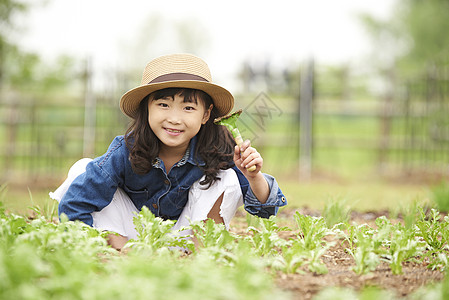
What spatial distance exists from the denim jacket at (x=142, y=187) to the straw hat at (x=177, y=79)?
286 mm

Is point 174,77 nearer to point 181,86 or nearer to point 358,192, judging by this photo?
point 181,86

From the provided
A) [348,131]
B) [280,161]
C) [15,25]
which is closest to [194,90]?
[15,25]

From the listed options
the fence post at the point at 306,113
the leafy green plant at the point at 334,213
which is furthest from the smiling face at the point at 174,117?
the fence post at the point at 306,113

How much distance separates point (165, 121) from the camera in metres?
2.59

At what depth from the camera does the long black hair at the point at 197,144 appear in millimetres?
2660

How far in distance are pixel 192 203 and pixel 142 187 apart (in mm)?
292

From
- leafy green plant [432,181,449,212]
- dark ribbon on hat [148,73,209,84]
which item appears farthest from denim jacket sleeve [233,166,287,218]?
leafy green plant [432,181,449,212]

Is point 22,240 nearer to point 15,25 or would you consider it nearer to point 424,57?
point 15,25

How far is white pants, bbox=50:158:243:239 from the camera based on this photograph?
8.89 feet

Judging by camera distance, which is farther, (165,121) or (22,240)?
(165,121)

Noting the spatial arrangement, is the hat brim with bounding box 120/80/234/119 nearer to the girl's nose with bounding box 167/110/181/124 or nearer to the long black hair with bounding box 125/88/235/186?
the long black hair with bounding box 125/88/235/186

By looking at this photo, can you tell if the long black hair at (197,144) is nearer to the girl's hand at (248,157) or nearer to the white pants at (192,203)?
the white pants at (192,203)

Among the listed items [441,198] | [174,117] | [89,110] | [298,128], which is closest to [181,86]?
[174,117]

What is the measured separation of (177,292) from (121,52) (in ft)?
92.3
